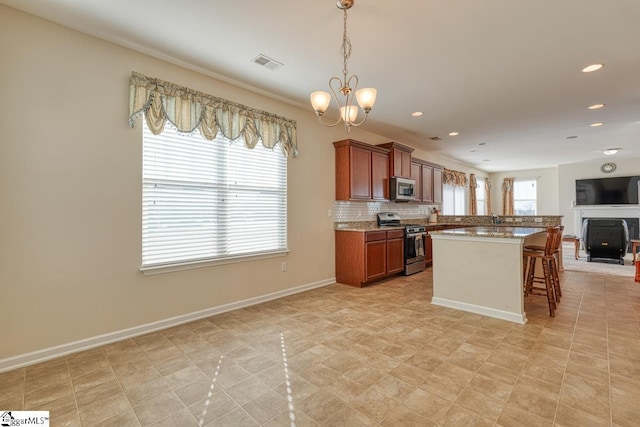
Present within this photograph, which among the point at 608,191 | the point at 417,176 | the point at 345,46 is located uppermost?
the point at 345,46

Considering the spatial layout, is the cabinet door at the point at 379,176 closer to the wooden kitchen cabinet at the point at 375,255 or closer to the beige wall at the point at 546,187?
the wooden kitchen cabinet at the point at 375,255

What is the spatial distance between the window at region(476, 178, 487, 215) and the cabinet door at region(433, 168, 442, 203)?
12.5ft

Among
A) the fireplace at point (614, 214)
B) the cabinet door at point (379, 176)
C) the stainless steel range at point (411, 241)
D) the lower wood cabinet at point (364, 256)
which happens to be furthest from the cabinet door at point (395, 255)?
the fireplace at point (614, 214)

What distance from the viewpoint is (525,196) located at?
10680mm

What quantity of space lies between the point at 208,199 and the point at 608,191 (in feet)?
34.4

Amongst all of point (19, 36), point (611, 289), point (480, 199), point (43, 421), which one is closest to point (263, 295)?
point (43, 421)

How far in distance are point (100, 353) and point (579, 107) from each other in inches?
259

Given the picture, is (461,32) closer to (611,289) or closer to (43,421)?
(43,421)

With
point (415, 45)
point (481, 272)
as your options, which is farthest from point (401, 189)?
point (415, 45)

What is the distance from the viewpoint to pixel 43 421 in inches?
66.5

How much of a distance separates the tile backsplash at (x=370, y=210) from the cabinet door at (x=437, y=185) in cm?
34

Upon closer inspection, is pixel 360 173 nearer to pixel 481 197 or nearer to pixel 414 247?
pixel 414 247

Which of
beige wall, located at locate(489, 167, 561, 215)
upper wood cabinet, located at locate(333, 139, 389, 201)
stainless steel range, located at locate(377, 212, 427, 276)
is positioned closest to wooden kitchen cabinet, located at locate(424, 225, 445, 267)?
stainless steel range, located at locate(377, 212, 427, 276)

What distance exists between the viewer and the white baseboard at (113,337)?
7.50 feet
